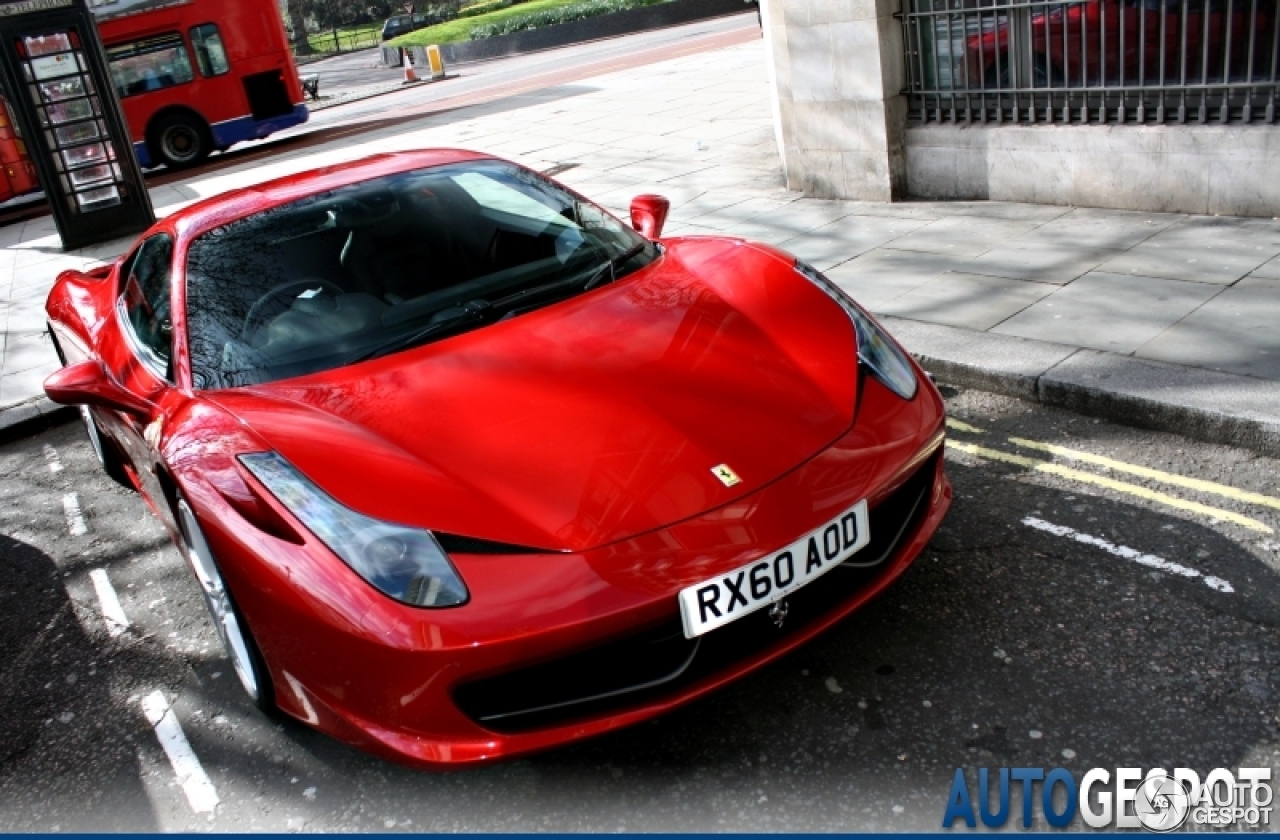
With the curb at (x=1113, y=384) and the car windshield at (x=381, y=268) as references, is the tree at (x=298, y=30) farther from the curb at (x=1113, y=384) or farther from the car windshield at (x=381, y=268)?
the car windshield at (x=381, y=268)

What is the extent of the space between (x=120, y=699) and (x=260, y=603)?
1045 millimetres

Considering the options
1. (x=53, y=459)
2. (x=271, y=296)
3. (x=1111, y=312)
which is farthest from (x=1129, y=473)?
(x=53, y=459)

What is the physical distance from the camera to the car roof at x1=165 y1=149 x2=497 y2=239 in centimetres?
391

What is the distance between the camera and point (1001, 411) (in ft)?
15.1

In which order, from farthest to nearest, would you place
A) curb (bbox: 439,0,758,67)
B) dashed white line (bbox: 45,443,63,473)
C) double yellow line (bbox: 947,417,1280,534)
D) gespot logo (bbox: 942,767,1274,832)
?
curb (bbox: 439,0,758,67)
dashed white line (bbox: 45,443,63,473)
double yellow line (bbox: 947,417,1280,534)
gespot logo (bbox: 942,767,1274,832)

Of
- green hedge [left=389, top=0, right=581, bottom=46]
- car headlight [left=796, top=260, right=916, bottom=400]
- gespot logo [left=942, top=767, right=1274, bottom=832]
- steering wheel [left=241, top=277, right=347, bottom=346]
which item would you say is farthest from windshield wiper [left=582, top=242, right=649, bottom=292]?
green hedge [left=389, top=0, right=581, bottom=46]

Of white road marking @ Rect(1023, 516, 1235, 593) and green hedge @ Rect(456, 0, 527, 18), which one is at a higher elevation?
A: green hedge @ Rect(456, 0, 527, 18)

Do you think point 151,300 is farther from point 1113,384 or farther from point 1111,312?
point 1111,312

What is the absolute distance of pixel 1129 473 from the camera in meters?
3.89

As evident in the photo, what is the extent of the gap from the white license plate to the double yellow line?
1486 millimetres

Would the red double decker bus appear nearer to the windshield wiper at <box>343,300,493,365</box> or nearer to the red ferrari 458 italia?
the red ferrari 458 italia

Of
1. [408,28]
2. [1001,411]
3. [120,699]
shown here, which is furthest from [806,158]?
[408,28]

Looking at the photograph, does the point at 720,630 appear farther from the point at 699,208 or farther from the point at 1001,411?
the point at 699,208

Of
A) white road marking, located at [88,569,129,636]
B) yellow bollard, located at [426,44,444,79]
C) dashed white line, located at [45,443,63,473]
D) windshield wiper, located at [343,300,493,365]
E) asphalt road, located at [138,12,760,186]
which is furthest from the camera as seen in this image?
yellow bollard, located at [426,44,444,79]
